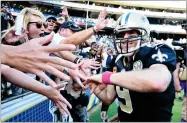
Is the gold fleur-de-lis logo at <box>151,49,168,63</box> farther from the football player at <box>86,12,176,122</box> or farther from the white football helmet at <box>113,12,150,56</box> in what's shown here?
the white football helmet at <box>113,12,150,56</box>

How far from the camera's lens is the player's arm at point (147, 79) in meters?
1.44

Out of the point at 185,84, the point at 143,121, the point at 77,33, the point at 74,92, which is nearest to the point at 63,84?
the point at 74,92

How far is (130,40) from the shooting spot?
187 centimetres

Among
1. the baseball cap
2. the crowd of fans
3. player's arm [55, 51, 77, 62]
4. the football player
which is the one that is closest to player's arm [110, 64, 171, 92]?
the football player

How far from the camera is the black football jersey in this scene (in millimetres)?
1653

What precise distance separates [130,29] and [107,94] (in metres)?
0.47

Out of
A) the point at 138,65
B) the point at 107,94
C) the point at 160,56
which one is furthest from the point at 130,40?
the point at 107,94

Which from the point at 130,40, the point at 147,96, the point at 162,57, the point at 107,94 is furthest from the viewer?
the point at 107,94

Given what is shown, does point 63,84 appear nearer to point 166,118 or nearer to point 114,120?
point 114,120

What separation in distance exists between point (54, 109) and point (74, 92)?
198 millimetres

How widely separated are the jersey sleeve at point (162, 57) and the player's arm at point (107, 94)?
0.35 m

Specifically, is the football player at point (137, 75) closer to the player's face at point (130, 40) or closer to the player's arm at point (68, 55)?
the player's face at point (130, 40)

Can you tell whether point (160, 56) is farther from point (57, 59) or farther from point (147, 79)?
point (57, 59)

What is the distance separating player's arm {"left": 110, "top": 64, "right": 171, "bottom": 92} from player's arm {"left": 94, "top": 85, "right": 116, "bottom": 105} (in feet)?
1.25
